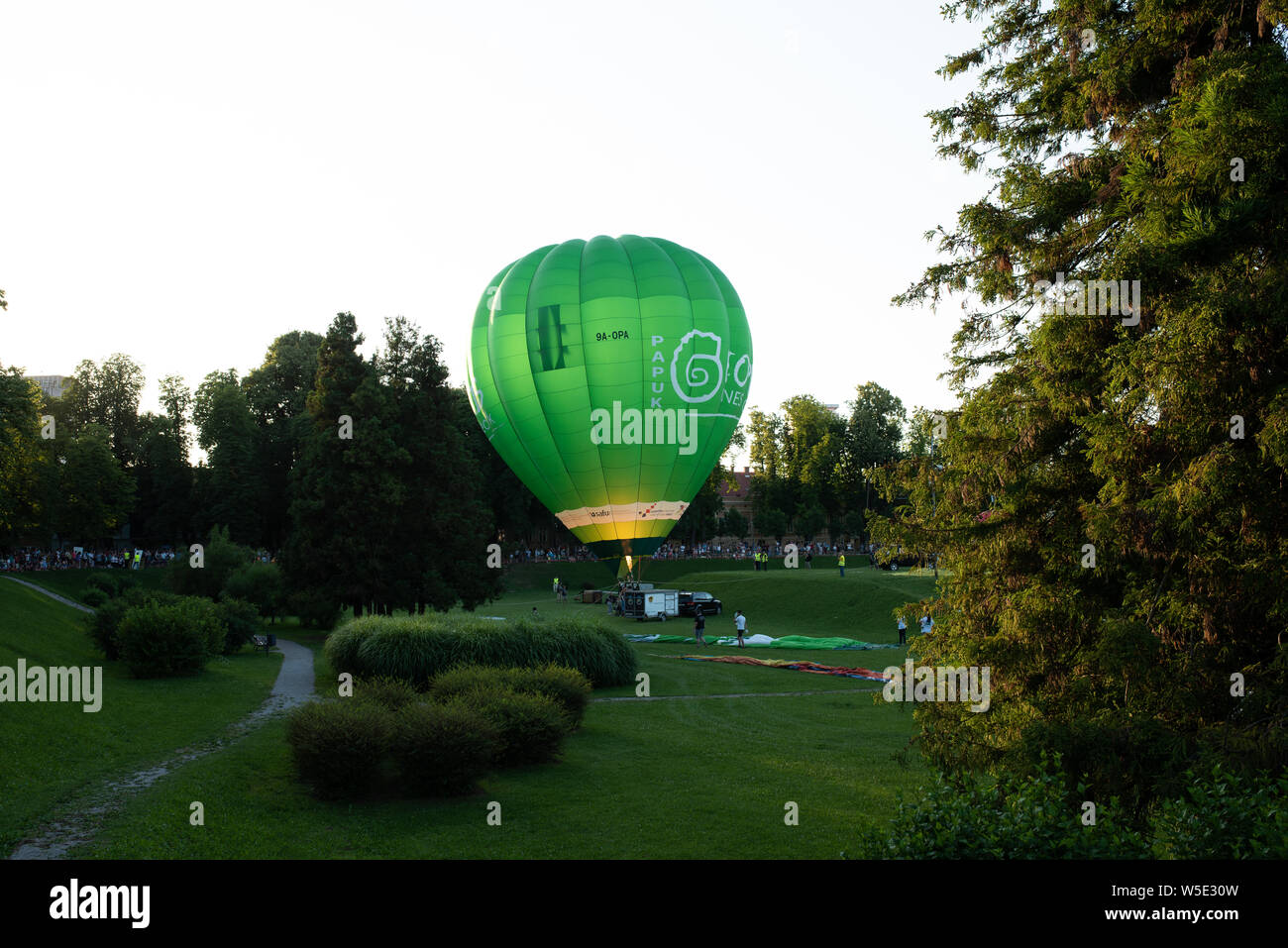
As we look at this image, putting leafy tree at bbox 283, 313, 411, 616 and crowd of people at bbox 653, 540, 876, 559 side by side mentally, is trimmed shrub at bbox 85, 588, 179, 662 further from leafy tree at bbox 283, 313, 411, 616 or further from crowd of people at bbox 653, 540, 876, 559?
crowd of people at bbox 653, 540, 876, 559

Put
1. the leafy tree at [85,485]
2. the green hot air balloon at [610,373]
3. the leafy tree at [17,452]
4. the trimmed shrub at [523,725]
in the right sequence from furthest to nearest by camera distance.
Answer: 1. the leafy tree at [85,485]
2. the green hot air balloon at [610,373]
3. the leafy tree at [17,452]
4. the trimmed shrub at [523,725]

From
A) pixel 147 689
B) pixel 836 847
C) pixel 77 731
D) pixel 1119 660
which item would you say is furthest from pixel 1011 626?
pixel 147 689

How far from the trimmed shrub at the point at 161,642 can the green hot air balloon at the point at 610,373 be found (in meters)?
13.6

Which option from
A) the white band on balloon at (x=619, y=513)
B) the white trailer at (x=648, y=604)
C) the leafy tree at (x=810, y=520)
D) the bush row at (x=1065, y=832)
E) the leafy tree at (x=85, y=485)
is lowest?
the white trailer at (x=648, y=604)

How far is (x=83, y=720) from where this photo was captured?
1711 cm

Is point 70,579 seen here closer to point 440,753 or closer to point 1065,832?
point 440,753

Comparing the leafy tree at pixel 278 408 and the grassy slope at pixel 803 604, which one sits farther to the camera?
the leafy tree at pixel 278 408

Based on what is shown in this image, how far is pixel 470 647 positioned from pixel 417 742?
33.7ft

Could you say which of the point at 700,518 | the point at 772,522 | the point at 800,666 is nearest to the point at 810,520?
the point at 772,522

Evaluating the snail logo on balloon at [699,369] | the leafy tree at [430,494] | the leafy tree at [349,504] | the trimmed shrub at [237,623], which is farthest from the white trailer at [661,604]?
the trimmed shrub at [237,623]

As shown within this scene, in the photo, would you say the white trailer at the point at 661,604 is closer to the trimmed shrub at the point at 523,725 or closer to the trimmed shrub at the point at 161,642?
the trimmed shrub at the point at 161,642

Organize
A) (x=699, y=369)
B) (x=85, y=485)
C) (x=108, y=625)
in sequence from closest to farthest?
(x=108, y=625) → (x=699, y=369) → (x=85, y=485)

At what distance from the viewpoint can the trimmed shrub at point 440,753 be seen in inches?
553
